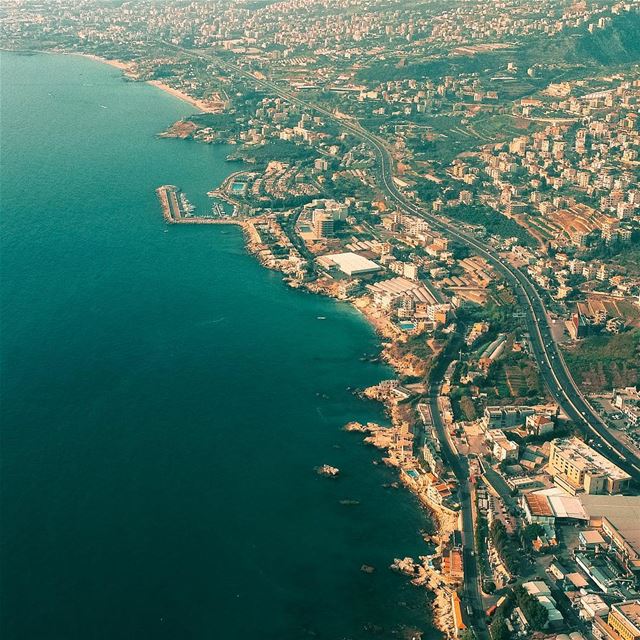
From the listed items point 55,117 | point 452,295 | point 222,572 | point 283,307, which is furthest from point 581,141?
point 222,572

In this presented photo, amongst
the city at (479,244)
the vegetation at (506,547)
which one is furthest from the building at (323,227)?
the vegetation at (506,547)

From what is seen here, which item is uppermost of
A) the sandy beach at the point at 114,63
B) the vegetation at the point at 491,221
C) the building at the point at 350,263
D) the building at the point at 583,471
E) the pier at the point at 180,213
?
the building at the point at 583,471

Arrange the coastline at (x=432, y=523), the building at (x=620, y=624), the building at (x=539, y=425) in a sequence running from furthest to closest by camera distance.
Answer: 1. the building at (x=539, y=425)
2. the coastline at (x=432, y=523)
3. the building at (x=620, y=624)

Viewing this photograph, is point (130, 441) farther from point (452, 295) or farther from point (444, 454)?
point (452, 295)

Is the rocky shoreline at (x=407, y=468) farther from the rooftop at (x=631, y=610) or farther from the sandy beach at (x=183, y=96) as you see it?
the sandy beach at (x=183, y=96)

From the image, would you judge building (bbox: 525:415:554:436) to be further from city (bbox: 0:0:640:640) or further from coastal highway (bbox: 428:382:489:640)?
coastal highway (bbox: 428:382:489:640)

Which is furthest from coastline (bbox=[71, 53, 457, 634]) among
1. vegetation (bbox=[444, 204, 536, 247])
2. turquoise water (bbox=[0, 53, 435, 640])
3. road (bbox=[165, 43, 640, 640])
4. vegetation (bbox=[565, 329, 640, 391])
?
vegetation (bbox=[444, 204, 536, 247])

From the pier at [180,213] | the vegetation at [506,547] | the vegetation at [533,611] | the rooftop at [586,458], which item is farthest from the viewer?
the pier at [180,213]
